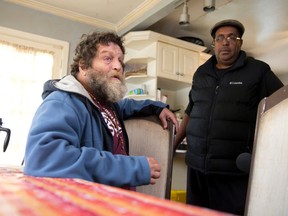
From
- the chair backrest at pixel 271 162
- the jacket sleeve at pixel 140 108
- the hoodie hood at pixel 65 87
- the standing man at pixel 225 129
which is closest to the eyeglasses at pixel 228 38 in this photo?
the standing man at pixel 225 129

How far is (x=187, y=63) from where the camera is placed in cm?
349

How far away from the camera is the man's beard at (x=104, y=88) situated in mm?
1206

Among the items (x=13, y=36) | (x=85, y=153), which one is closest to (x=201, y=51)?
(x=13, y=36)

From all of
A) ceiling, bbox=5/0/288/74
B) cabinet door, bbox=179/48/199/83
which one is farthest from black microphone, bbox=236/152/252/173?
cabinet door, bbox=179/48/199/83

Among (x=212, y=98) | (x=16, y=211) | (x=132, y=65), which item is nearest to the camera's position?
(x=16, y=211)

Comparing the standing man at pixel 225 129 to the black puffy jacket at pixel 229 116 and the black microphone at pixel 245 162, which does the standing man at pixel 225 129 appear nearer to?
the black puffy jacket at pixel 229 116

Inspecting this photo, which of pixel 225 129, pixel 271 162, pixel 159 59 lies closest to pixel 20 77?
pixel 159 59

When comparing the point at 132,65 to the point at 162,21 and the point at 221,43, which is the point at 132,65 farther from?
the point at 221,43

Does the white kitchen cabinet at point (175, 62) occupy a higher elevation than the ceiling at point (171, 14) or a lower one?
lower

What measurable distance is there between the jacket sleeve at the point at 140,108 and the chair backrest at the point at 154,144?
0.02 meters

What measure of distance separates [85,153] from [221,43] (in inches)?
48.9

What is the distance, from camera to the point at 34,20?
323 cm

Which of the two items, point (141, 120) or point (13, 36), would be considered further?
point (13, 36)

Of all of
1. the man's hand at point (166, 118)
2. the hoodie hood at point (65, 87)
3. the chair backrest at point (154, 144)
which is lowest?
the chair backrest at point (154, 144)
